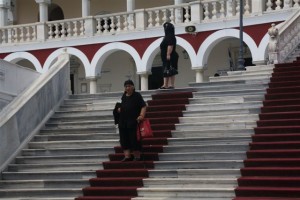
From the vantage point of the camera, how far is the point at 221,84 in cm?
1403

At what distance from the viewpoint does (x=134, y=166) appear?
1115 centimetres

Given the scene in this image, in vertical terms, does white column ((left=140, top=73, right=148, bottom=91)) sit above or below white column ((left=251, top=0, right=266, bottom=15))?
below

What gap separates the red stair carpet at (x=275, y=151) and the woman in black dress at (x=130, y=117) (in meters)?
1.90

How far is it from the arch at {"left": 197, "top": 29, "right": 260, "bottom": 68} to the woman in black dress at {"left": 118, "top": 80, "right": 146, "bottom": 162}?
11.8 meters

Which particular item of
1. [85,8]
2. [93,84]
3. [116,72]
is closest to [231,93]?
[93,84]

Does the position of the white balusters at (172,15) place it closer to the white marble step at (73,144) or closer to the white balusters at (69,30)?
the white balusters at (69,30)

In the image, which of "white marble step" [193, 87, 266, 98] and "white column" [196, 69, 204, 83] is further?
"white column" [196, 69, 204, 83]

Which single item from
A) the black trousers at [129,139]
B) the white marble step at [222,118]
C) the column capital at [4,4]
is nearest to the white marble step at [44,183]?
the black trousers at [129,139]

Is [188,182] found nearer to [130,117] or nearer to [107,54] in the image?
[130,117]

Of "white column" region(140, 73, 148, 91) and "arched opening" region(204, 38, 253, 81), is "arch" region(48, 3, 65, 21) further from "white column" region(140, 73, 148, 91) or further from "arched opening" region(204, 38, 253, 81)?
"arched opening" region(204, 38, 253, 81)

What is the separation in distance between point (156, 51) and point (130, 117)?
536 inches

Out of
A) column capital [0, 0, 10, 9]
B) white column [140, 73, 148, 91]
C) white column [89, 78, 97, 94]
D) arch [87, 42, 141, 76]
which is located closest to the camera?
white column [140, 73, 148, 91]

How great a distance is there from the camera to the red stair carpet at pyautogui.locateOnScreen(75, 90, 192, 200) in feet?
34.5

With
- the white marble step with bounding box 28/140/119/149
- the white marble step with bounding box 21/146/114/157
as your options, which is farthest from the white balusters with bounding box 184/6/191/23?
the white marble step with bounding box 21/146/114/157
